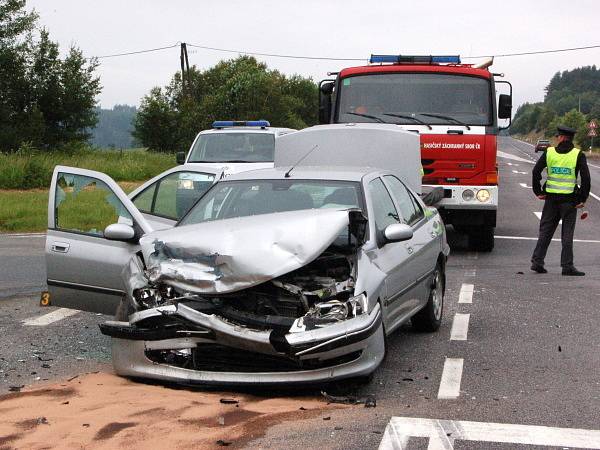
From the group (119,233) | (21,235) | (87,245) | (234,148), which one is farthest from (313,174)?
(21,235)

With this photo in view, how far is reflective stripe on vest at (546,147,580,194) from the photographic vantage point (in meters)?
13.0

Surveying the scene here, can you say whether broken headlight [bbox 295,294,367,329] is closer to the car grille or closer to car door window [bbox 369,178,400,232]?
the car grille

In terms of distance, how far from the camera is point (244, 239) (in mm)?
6469

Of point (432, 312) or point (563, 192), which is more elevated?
point (563, 192)

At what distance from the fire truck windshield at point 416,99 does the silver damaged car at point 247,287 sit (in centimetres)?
723

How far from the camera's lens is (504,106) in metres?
14.6

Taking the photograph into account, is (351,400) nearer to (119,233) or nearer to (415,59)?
(119,233)

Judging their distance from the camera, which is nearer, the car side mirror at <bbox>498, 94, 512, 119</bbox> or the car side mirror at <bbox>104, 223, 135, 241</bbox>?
the car side mirror at <bbox>104, 223, 135, 241</bbox>

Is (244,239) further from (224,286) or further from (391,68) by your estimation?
(391,68)

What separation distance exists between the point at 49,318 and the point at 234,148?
8.74 m

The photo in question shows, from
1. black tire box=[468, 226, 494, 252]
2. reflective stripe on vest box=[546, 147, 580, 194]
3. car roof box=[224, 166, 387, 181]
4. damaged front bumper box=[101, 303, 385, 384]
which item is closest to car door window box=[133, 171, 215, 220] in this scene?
car roof box=[224, 166, 387, 181]

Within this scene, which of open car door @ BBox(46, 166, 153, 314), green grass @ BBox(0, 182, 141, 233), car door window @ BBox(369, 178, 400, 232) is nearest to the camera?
open car door @ BBox(46, 166, 153, 314)

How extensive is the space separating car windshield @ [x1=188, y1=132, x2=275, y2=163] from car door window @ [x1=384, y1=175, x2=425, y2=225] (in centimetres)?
876

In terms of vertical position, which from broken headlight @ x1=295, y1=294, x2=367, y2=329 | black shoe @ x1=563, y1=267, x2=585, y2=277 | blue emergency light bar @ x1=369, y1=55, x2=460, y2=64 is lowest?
black shoe @ x1=563, y1=267, x2=585, y2=277
